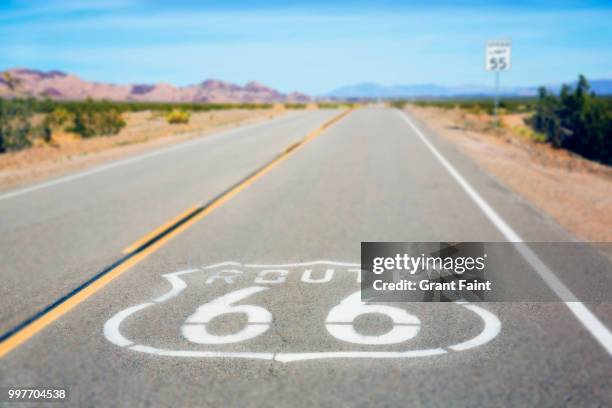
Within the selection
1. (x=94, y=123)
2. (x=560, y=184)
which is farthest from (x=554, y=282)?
(x=94, y=123)

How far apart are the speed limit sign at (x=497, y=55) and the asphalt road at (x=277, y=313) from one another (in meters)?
17.2

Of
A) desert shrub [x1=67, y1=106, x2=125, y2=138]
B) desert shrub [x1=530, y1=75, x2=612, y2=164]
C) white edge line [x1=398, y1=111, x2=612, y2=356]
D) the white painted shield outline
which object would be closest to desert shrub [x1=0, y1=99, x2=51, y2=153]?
desert shrub [x1=67, y1=106, x2=125, y2=138]

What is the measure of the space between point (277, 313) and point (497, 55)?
2394cm

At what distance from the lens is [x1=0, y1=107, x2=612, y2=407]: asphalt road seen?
144 inches

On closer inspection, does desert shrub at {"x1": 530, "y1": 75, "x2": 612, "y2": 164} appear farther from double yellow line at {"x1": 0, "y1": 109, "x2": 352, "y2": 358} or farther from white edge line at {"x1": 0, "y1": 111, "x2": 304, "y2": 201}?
double yellow line at {"x1": 0, "y1": 109, "x2": 352, "y2": 358}

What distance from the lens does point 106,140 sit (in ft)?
93.6

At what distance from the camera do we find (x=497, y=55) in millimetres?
26172

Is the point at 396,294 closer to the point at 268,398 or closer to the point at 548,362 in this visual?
the point at 548,362

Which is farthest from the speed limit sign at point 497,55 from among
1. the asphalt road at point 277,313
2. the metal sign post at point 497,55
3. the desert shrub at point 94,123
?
the desert shrub at point 94,123

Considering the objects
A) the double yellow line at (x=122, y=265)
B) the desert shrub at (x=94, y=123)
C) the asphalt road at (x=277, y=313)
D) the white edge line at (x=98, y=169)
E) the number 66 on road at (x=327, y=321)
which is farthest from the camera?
the desert shrub at (x=94, y=123)

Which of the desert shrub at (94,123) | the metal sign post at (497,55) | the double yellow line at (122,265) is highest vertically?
the metal sign post at (497,55)

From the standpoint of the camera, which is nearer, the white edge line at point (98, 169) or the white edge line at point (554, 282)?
the white edge line at point (554, 282)

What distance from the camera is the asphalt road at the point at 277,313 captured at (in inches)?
144

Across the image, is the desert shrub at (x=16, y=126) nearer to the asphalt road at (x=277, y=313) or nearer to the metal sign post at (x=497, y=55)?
the asphalt road at (x=277, y=313)
